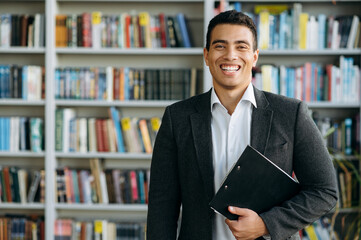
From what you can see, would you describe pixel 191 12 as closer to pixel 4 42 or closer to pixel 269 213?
pixel 4 42

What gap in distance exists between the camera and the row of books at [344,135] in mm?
3336

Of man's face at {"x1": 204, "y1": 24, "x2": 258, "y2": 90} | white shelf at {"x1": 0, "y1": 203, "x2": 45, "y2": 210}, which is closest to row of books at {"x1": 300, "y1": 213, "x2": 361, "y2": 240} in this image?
white shelf at {"x1": 0, "y1": 203, "x2": 45, "y2": 210}

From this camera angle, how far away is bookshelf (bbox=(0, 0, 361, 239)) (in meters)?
3.43

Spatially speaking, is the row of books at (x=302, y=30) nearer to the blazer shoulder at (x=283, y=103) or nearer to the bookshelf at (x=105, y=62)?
the bookshelf at (x=105, y=62)

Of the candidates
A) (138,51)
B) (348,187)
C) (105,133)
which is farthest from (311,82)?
(105,133)

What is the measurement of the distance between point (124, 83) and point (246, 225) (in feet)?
7.88

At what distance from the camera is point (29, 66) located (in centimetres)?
348

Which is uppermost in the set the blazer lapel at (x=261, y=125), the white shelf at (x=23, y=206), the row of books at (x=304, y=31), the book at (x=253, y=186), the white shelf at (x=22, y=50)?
the row of books at (x=304, y=31)

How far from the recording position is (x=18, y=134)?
3518 mm

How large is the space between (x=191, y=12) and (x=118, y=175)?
135 centimetres

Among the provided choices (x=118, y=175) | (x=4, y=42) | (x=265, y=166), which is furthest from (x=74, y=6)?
(x=265, y=166)

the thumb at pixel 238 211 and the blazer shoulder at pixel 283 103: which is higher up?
the blazer shoulder at pixel 283 103

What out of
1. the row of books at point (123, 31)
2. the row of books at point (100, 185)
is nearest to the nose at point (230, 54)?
the row of books at point (123, 31)

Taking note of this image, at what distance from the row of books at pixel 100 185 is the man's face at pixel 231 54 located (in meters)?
2.23
